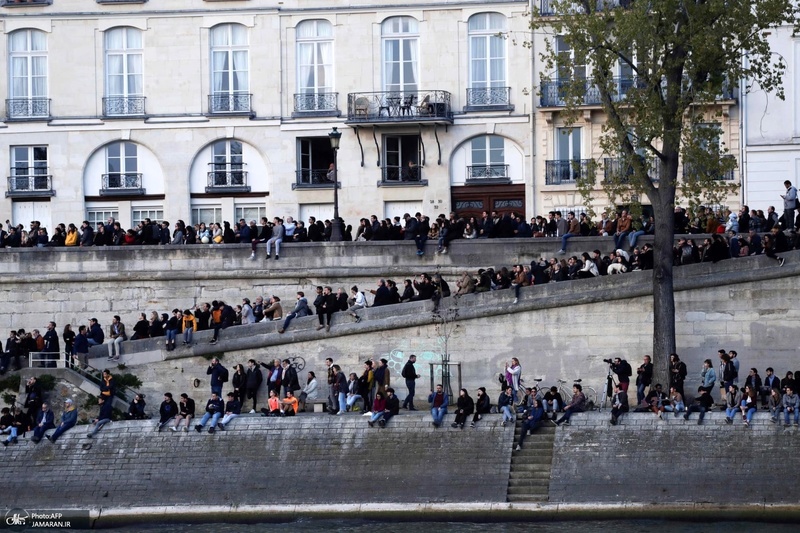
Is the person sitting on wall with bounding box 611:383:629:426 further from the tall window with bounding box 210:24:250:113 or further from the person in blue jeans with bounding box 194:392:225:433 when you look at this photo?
the tall window with bounding box 210:24:250:113

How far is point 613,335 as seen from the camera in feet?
122

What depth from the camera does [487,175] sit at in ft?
154

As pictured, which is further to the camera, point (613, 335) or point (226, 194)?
point (226, 194)

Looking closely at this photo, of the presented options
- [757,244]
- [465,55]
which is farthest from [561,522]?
[465,55]

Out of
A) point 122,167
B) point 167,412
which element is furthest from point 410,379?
point 122,167

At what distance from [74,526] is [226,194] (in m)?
15.5

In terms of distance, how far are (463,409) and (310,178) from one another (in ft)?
48.3

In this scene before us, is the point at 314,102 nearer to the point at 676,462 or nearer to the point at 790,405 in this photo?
the point at 676,462

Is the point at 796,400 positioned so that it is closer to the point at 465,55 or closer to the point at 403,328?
the point at 403,328

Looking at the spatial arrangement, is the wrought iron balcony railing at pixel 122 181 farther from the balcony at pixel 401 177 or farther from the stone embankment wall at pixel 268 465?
the stone embankment wall at pixel 268 465

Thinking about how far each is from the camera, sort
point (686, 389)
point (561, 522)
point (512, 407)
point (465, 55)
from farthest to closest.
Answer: point (465, 55) < point (686, 389) < point (512, 407) < point (561, 522)

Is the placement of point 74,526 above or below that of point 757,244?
below


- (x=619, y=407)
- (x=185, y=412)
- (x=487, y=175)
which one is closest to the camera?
(x=619, y=407)

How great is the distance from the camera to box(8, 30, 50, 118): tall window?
47594mm
